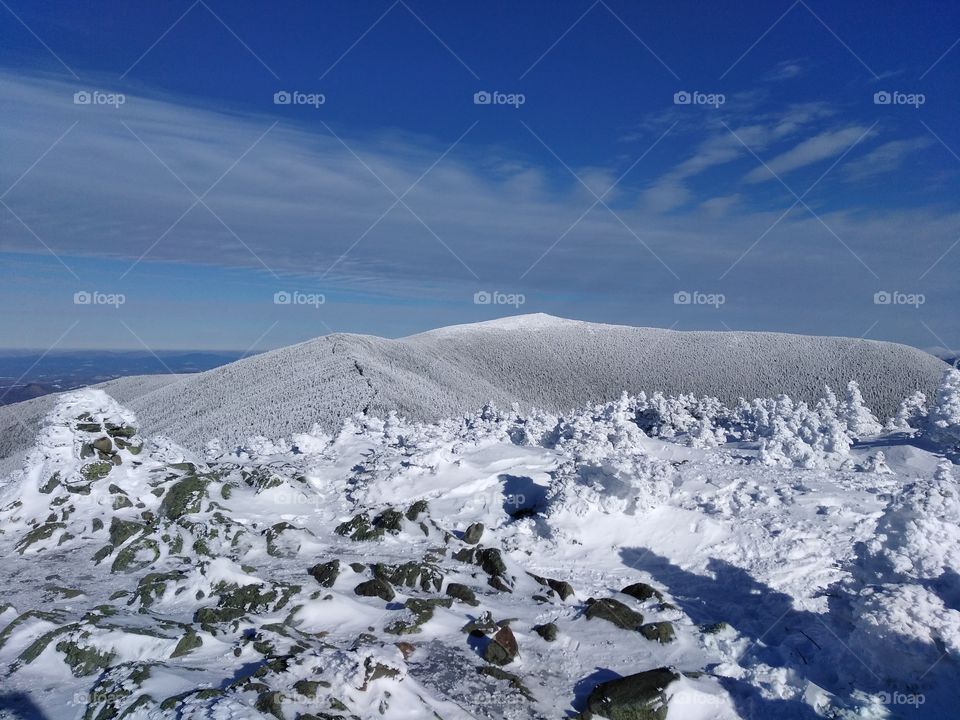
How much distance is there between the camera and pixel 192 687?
32.4 feet

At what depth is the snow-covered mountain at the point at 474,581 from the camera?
11367 millimetres

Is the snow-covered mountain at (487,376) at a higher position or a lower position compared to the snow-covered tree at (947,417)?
higher

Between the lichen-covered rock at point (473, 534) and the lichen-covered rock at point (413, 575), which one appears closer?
the lichen-covered rock at point (413, 575)

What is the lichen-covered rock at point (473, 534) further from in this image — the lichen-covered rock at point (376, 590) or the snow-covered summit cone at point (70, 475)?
the snow-covered summit cone at point (70, 475)

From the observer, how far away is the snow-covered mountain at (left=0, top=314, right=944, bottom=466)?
66.7m

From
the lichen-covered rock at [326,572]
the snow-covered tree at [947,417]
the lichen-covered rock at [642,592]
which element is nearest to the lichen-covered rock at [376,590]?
the lichen-covered rock at [326,572]

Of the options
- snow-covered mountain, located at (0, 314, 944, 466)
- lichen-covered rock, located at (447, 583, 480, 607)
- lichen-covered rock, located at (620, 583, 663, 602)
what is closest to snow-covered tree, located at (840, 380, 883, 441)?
lichen-covered rock, located at (620, 583, 663, 602)

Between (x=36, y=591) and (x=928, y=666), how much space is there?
857 inches

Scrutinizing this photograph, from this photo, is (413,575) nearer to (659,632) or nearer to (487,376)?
(659,632)

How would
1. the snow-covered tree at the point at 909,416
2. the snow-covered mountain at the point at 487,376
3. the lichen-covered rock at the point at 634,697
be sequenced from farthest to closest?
the snow-covered mountain at the point at 487,376 < the snow-covered tree at the point at 909,416 < the lichen-covered rock at the point at 634,697

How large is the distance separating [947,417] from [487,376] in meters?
72.0

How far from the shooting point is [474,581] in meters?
18.0

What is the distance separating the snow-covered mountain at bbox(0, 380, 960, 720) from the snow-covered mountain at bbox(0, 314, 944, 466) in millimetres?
34990

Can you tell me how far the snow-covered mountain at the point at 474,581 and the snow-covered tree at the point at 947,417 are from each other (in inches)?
313
